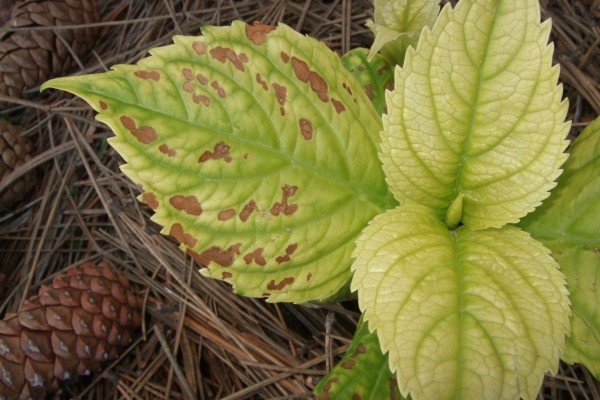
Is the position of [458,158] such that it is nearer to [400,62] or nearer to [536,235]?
[536,235]

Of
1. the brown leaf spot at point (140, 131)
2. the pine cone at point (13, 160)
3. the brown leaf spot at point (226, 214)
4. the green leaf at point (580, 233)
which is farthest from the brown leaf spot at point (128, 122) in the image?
the pine cone at point (13, 160)

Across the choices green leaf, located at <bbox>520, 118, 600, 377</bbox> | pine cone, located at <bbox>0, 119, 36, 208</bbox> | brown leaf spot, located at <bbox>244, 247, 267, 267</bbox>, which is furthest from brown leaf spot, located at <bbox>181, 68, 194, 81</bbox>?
pine cone, located at <bbox>0, 119, 36, 208</bbox>

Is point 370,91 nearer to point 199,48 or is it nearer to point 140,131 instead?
point 199,48

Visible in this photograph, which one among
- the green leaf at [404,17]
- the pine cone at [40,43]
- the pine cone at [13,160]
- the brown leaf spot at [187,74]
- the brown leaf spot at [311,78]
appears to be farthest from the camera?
the pine cone at [40,43]

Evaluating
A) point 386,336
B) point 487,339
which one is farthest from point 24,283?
point 487,339

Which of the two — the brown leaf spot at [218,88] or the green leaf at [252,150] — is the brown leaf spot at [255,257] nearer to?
the green leaf at [252,150]

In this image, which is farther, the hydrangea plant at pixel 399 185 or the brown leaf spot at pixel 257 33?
the brown leaf spot at pixel 257 33
